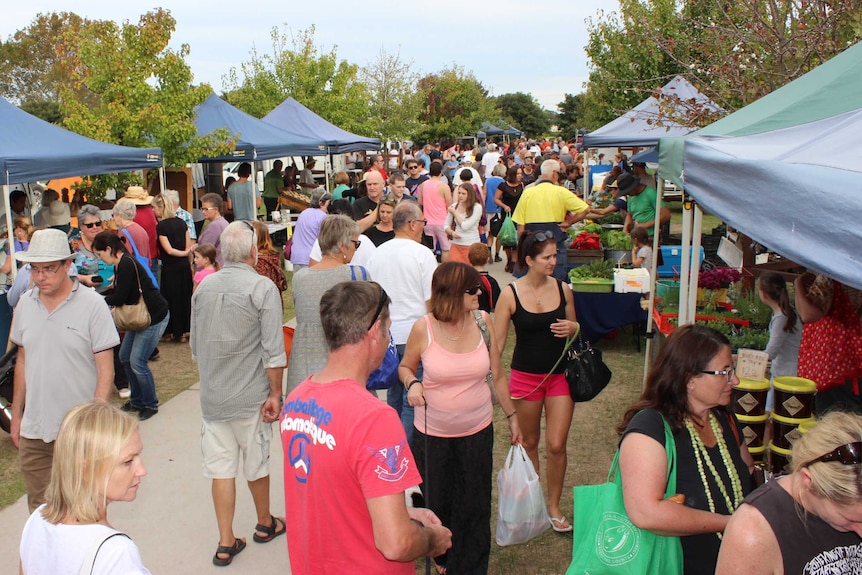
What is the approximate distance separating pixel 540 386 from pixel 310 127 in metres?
15.1

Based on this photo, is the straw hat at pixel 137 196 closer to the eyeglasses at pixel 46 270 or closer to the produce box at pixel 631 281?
the produce box at pixel 631 281

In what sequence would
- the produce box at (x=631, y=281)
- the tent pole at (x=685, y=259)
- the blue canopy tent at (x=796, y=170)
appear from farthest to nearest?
the produce box at (x=631, y=281)
the tent pole at (x=685, y=259)
the blue canopy tent at (x=796, y=170)

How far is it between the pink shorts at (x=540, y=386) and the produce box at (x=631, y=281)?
3930mm

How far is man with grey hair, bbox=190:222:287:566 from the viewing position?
4227mm

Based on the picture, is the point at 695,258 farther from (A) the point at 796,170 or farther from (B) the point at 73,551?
(B) the point at 73,551

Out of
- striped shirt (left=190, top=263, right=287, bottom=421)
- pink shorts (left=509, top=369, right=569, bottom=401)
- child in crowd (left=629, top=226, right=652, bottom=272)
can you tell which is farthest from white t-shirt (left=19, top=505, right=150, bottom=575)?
child in crowd (left=629, top=226, right=652, bottom=272)

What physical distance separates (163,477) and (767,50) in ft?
25.9

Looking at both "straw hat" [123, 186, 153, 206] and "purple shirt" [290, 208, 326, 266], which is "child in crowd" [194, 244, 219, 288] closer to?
"purple shirt" [290, 208, 326, 266]

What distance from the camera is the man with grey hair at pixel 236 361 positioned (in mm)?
4227

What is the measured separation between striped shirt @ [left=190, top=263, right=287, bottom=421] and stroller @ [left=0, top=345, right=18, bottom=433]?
2.30 meters

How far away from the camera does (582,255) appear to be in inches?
393

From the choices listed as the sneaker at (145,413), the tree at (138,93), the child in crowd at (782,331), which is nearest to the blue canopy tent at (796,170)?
the child in crowd at (782,331)

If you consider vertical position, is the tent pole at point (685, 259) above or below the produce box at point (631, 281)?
above

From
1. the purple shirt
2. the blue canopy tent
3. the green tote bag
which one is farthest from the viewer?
the purple shirt
